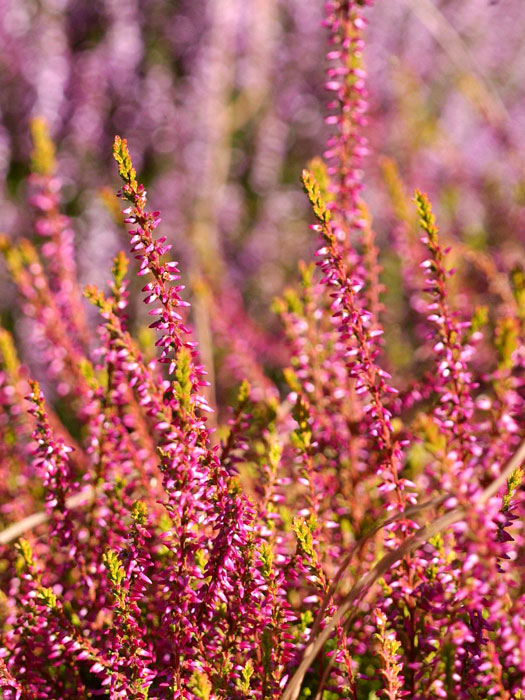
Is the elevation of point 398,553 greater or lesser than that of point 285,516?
lesser

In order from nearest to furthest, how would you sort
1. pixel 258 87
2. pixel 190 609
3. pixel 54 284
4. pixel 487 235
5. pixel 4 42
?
1. pixel 190 609
2. pixel 54 284
3. pixel 487 235
4. pixel 4 42
5. pixel 258 87

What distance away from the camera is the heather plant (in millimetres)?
810

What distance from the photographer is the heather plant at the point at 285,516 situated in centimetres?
81

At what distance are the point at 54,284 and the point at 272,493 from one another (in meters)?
0.94

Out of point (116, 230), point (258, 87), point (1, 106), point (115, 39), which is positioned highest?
point (258, 87)

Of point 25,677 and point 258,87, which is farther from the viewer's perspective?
point 258,87

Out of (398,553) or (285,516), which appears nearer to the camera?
(398,553)

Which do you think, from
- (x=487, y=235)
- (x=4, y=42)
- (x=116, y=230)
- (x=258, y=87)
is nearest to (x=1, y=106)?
(x=4, y=42)

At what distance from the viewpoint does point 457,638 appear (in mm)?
706

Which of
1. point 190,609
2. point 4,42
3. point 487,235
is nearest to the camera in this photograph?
point 190,609

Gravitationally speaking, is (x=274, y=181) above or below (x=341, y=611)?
above

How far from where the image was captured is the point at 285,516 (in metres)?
1.08

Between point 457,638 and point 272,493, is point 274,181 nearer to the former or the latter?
point 272,493

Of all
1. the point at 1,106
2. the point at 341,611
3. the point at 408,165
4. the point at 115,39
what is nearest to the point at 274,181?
the point at 408,165
